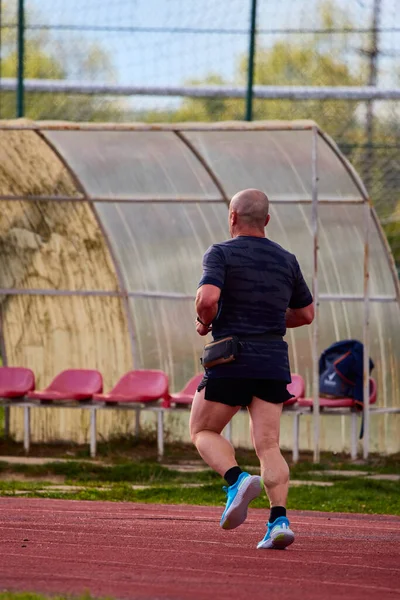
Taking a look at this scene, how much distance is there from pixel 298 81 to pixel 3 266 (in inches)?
256

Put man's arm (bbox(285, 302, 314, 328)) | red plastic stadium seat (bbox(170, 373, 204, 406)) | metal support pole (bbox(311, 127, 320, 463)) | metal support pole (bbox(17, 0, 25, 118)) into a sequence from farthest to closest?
metal support pole (bbox(17, 0, 25, 118)), red plastic stadium seat (bbox(170, 373, 204, 406)), metal support pole (bbox(311, 127, 320, 463)), man's arm (bbox(285, 302, 314, 328))

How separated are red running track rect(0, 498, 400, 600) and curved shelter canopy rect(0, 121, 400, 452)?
5.81 metres

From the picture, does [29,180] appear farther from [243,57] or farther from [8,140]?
[243,57]

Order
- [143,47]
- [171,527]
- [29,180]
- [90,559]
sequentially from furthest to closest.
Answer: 1. [143,47]
2. [29,180]
3. [171,527]
4. [90,559]

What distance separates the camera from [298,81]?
2017cm

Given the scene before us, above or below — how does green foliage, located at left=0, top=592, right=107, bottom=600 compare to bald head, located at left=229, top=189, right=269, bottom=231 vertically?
below

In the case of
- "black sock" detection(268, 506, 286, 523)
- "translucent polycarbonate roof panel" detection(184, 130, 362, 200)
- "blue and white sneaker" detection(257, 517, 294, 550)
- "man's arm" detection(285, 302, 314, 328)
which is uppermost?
"translucent polycarbonate roof panel" detection(184, 130, 362, 200)

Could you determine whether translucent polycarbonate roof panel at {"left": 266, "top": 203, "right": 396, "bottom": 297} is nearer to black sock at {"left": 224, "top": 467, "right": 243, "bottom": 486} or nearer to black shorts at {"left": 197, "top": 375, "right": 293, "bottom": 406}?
black shorts at {"left": 197, "top": 375, "right": 293, "bottom": 406}

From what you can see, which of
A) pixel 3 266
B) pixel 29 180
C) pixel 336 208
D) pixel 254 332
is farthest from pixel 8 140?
pixel 254 332

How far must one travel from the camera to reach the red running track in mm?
5598

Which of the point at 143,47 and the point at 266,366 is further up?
the point at 143,47

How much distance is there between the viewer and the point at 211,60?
16.6 metres

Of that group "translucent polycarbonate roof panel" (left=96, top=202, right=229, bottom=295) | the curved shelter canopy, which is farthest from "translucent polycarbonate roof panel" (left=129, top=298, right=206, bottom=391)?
"translucent polycarbonate roof panel" (left=96, top=202, right=229, bottom=295)

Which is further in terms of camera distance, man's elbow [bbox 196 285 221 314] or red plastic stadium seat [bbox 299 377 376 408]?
red plastic stadium seat [bbox 299 377 376 408]
